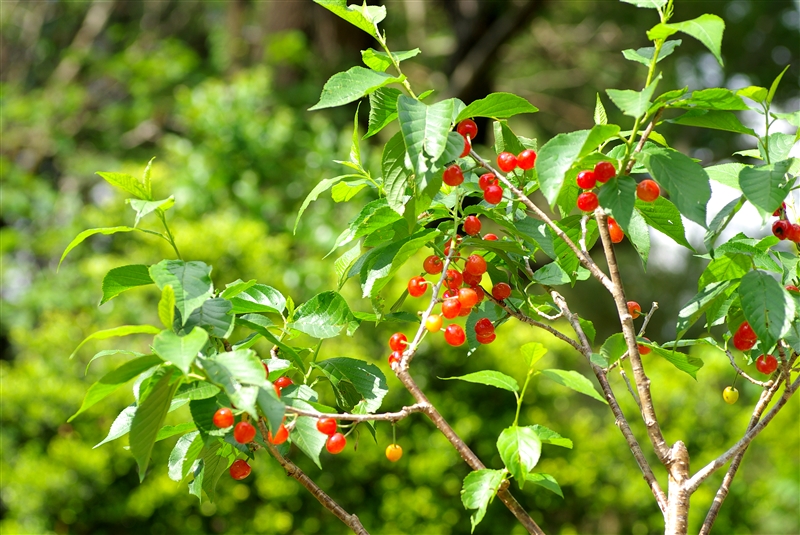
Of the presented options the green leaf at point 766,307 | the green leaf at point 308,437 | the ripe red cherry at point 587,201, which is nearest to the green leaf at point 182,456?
the green leaf at point 308,437

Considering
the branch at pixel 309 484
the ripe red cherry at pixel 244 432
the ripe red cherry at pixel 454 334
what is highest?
the ripe red cherry at pixel 244 432

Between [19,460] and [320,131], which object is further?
[320,131]

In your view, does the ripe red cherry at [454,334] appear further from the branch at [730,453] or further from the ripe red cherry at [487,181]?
the branch at [730,453]

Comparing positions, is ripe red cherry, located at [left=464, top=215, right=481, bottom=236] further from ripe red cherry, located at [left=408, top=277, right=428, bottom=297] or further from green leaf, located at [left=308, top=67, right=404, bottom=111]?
green leaf, located at [left=308, top=67, right=404, bottom=111]

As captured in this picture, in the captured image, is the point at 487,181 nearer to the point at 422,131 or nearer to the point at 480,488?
the point at 422,131

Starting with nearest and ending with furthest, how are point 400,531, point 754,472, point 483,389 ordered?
point 400,531, point 483,389, point 754,472

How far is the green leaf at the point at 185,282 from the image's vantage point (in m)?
0.77

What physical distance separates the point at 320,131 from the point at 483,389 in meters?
1.77

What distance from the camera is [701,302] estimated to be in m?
0.88

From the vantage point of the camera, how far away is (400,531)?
2961mm

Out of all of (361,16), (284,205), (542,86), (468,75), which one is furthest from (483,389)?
A: (542,86)

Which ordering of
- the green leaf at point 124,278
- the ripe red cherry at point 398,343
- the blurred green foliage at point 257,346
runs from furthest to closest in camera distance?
the blurred green foliage at point 257,346
the ripe red cherry at point 398,343
the green leaf at point 124,278

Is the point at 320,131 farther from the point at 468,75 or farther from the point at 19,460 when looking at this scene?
the point at 19,460

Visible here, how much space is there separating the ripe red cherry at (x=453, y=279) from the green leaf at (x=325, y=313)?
0.15 meters
